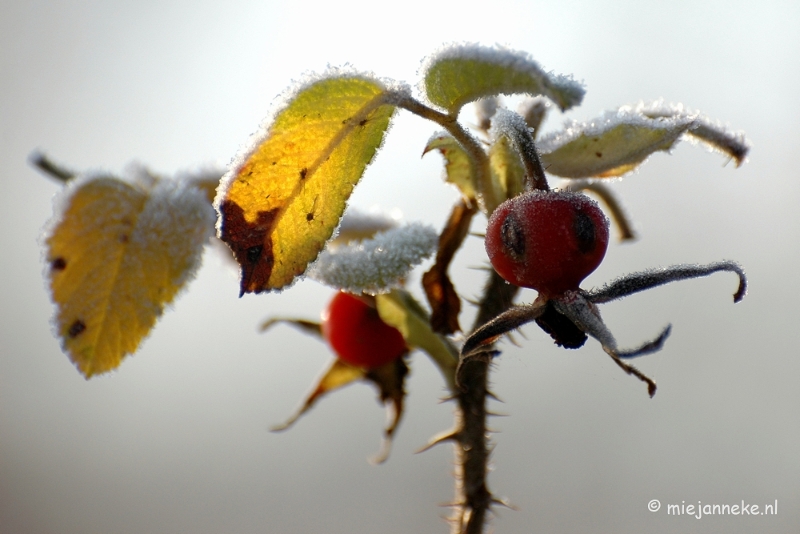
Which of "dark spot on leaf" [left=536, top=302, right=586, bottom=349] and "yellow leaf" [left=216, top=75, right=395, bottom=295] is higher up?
"yellow leaf" [left=216, top=75, right=395, bottom=295]

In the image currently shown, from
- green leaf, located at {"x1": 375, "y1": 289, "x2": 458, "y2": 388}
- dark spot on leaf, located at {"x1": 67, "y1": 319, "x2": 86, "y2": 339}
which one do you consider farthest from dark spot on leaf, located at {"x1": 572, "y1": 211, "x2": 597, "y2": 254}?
dark spot on leaf, located at {"x1": 67, "y1": 319, "x2": 86, "y2": 339}

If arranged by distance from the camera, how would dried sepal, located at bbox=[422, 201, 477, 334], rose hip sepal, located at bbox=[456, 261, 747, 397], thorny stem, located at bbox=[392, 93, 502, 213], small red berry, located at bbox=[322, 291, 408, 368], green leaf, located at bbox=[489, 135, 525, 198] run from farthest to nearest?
small red berry, located at bbox=[322, 291, 408, 368]
dried sepal, located at bbox=[422, 201, 477, 334]
green leaf, located at bbox=[489, 135, 525, 198]
thorny stem, located at bbox=[392, 93, 502, 213]
rose hip sepal, located at bbox=[456, 261, 747, 397]

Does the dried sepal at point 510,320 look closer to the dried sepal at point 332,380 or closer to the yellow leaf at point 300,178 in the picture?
the yellow leaf at point 300,178

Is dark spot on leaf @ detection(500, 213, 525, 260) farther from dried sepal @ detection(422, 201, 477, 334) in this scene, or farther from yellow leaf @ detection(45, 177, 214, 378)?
yellow leaf @ detection(45, 177, 214, 378)

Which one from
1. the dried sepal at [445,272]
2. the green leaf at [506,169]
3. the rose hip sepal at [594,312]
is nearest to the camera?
the rose hip sepal at [594,312]

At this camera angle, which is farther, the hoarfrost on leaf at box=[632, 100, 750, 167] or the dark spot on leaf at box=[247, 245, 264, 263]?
the hoarfrost on leaf at box=[632, 100, 750, 167]

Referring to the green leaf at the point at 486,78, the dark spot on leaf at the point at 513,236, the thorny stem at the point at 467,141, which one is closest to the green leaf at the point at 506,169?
the thorny stem at the point at 467,141
